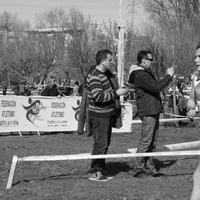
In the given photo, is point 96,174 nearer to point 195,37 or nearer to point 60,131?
point 60,131

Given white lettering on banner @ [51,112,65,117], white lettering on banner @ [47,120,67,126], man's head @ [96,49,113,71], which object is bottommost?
white lettering on banner @ [47,120,67,126]

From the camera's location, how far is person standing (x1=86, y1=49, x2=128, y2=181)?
6.82 metres

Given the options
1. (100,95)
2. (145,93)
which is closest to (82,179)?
(100,95)

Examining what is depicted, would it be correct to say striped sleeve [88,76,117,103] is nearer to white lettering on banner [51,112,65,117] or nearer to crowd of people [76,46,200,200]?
crowd of people [76,46,200,200]

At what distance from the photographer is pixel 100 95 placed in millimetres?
6750

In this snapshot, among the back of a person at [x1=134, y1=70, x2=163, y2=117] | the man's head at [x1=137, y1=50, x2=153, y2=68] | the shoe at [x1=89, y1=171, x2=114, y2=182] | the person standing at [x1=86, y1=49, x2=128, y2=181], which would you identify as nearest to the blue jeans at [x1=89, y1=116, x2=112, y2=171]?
the person standing at [x1=86, y1=49, x2=128, y2=181]

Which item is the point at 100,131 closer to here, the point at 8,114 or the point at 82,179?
the point at 82,179

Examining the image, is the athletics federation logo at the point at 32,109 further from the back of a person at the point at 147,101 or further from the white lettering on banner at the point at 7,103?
the back of a person at the point at 147,101

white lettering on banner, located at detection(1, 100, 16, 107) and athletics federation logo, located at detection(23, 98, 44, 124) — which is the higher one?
white lettering on banner, located at detection(1, 100, 16, 107)

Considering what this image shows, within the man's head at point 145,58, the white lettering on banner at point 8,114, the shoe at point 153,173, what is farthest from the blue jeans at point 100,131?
the white lettering on banner at point 8,114

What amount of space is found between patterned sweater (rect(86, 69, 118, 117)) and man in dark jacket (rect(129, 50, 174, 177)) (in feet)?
1.59

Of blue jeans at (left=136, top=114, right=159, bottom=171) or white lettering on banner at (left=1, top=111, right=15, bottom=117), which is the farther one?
white lettering on banner at (left=1, top=111, right=15, bottom=117)

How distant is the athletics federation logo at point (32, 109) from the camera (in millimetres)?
13891

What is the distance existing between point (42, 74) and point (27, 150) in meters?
34.4
